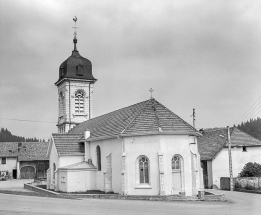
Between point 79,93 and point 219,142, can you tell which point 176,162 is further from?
point 79,93

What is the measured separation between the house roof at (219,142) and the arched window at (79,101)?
17563 millimetres

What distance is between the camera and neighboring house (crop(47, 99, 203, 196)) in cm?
2803

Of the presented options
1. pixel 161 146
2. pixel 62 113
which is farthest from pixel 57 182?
pixel 62 113

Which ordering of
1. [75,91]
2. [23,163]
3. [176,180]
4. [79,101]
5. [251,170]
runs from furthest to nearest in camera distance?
[23,163] < [79,101] < [75,91] < [251,170] < [176,180]

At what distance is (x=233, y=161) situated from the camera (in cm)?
4153

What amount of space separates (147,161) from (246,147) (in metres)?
18.5

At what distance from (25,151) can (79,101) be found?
20933 mm

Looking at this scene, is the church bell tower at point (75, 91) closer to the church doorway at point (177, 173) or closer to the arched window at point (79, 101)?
the arched window at point (79, 101)

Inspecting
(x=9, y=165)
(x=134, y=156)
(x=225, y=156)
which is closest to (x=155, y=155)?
(x=134, y=156)

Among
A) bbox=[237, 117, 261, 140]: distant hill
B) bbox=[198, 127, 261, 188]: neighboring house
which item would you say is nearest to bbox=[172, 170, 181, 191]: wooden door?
bbox=[198, 127, 261, 188]: neighboring house

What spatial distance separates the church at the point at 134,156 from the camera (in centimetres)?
2809

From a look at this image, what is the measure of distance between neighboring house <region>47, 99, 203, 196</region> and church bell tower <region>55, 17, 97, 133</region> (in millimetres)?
18114

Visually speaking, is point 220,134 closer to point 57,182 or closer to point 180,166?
point 180,166

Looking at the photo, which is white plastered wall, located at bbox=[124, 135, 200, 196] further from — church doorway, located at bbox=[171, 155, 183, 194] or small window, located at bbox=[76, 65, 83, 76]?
small window, located at bbox=[76, 65, 83, 76]
